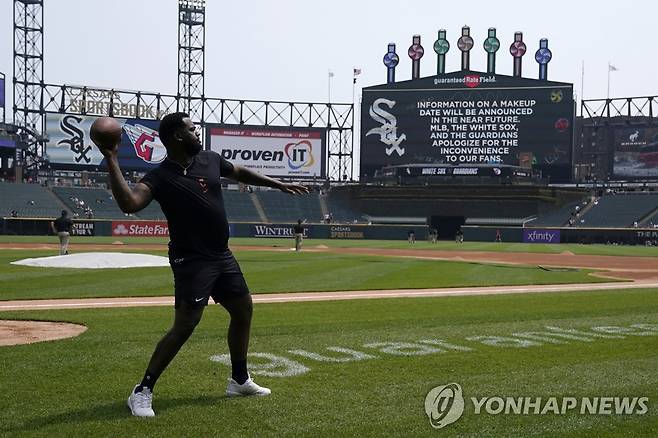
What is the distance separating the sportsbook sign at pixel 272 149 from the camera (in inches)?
2970

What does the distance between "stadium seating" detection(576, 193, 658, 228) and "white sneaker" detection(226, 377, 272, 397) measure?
60.7 metres

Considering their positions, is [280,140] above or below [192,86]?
below

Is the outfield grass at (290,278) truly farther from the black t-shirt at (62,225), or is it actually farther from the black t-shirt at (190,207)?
the black t-shirt at (190,207)

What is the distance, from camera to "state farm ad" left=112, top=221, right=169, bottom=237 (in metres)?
55.4

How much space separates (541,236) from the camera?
58.5m

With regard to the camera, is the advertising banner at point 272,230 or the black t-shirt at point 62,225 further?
the advertising banner at point 272,230

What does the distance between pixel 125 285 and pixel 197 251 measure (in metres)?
11.0

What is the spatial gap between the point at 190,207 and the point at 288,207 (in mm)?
67323

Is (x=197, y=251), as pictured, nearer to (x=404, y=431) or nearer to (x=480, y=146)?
(x=404, y=431)

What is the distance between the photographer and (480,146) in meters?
69.0

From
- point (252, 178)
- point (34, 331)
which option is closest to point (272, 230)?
point (34, 331)

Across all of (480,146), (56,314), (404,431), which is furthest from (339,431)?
(480,146)

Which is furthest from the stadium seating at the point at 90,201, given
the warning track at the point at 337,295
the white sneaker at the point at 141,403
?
the white sneaker at the point at 141,403

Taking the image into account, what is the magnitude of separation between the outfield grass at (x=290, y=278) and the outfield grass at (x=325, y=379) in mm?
4256
